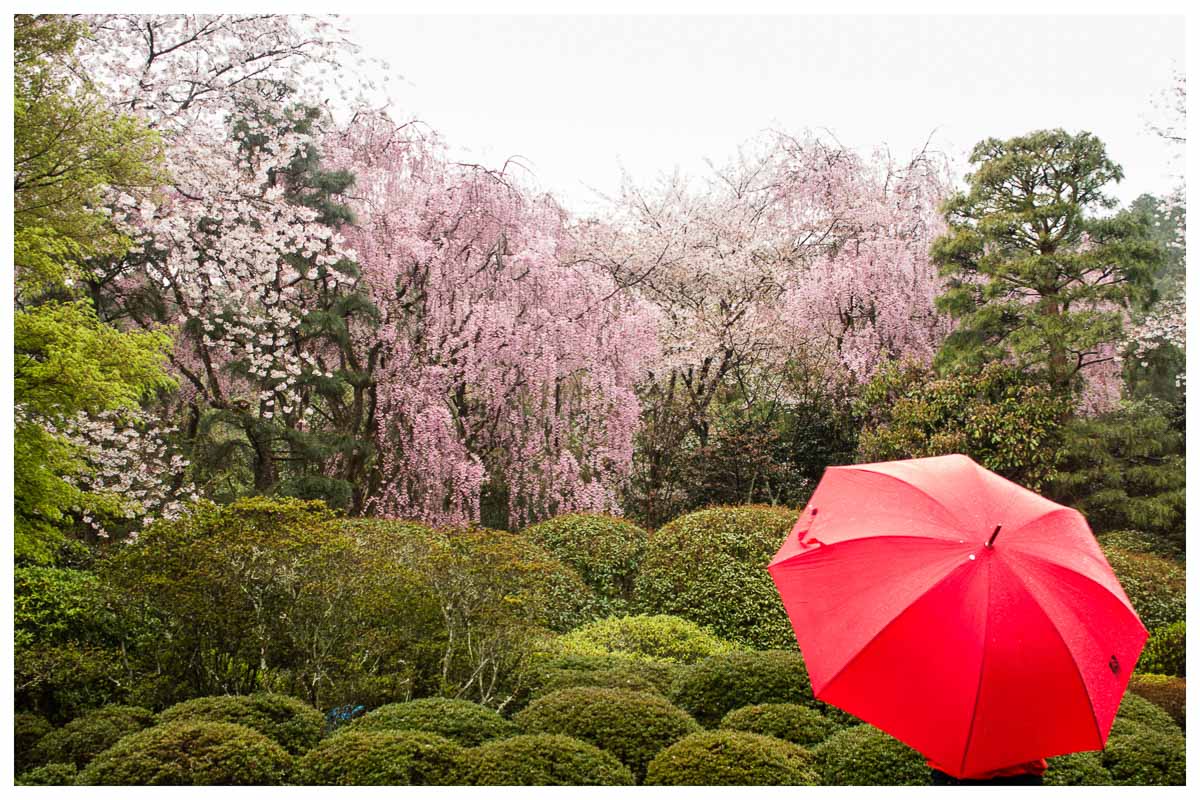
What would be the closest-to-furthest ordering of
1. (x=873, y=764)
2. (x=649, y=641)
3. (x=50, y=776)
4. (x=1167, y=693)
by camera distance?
(x=873, y=764) → (x=50, y=776) → (x=1167, y=693) → (x=649, y=641)

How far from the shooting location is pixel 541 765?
3.12 m

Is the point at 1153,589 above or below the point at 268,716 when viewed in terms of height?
above

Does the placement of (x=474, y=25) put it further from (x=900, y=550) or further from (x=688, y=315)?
(x=900, y=550)

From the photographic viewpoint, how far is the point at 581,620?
257 inches

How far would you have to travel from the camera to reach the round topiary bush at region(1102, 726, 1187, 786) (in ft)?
11.0

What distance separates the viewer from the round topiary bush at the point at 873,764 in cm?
316

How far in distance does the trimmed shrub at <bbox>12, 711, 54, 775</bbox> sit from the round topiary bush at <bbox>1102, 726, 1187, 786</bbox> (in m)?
4.28

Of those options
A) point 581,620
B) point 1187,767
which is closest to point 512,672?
point 581,620

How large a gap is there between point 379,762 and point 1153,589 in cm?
527

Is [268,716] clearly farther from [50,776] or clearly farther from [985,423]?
[985,423]

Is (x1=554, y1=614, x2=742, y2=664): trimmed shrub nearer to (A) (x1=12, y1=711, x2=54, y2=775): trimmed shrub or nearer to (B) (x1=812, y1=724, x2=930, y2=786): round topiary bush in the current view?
(B) (x1=812, y1=724, x2=930, y2=786): round topiary bush

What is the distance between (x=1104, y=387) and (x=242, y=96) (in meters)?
8.41

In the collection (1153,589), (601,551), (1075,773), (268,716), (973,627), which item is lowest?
(1075,773)

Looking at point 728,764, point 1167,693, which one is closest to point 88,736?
point 728,764
